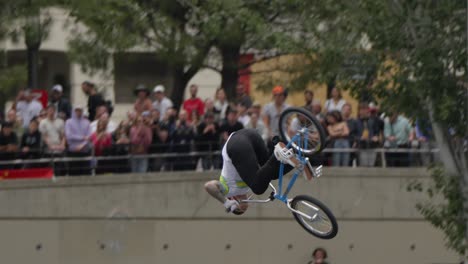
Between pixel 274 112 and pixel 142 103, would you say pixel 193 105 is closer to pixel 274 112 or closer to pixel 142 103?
pixel 142 103

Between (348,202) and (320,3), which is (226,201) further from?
(348,202)

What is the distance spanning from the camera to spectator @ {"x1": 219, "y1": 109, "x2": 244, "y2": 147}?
23.5 meters

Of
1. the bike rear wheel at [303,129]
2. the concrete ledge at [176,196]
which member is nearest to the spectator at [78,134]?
the concrete ledge at [176,196]

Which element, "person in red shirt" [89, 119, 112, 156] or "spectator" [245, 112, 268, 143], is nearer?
"spectator" [245, 112, 268, 143]

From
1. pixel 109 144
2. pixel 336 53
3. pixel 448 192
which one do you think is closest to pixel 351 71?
pixel 336 53

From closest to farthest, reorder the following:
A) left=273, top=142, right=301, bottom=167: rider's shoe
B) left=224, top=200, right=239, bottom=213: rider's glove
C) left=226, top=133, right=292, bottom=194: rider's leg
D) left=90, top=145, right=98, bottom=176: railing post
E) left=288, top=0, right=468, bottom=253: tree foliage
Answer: left=273, top=142, right=301, bottom=167: rider's shoe, left=226, top=133, right=292, bottom=194: rider's leg, left=224, top=200, right=239, bottom=213: rider's glove, left=288, top=0, right=468, bottom=253: tree foliage, left=90, top=145, right=98, bottom=176: railing post

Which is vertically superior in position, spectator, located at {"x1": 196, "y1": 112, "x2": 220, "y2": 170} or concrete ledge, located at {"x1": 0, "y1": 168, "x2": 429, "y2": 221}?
spectator, located at {"x1": 196, "y1": 112, "x2": 220, "y2": 170}

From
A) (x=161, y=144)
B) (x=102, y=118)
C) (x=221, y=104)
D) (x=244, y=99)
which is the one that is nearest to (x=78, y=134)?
(x=102, y=118)

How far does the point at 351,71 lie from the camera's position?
2230 cm

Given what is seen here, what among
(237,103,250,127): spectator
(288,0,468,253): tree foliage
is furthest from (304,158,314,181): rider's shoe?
(237,103,250,127): spectator

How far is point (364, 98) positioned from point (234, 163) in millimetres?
5948

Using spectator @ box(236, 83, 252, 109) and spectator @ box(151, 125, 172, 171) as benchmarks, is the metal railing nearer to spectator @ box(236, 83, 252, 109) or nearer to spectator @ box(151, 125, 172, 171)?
spectator @ box(151, 125, 172, 171)

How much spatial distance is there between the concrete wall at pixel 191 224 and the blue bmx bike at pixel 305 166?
7.33m

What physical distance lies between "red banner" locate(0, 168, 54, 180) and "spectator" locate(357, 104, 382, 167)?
5168 mm
